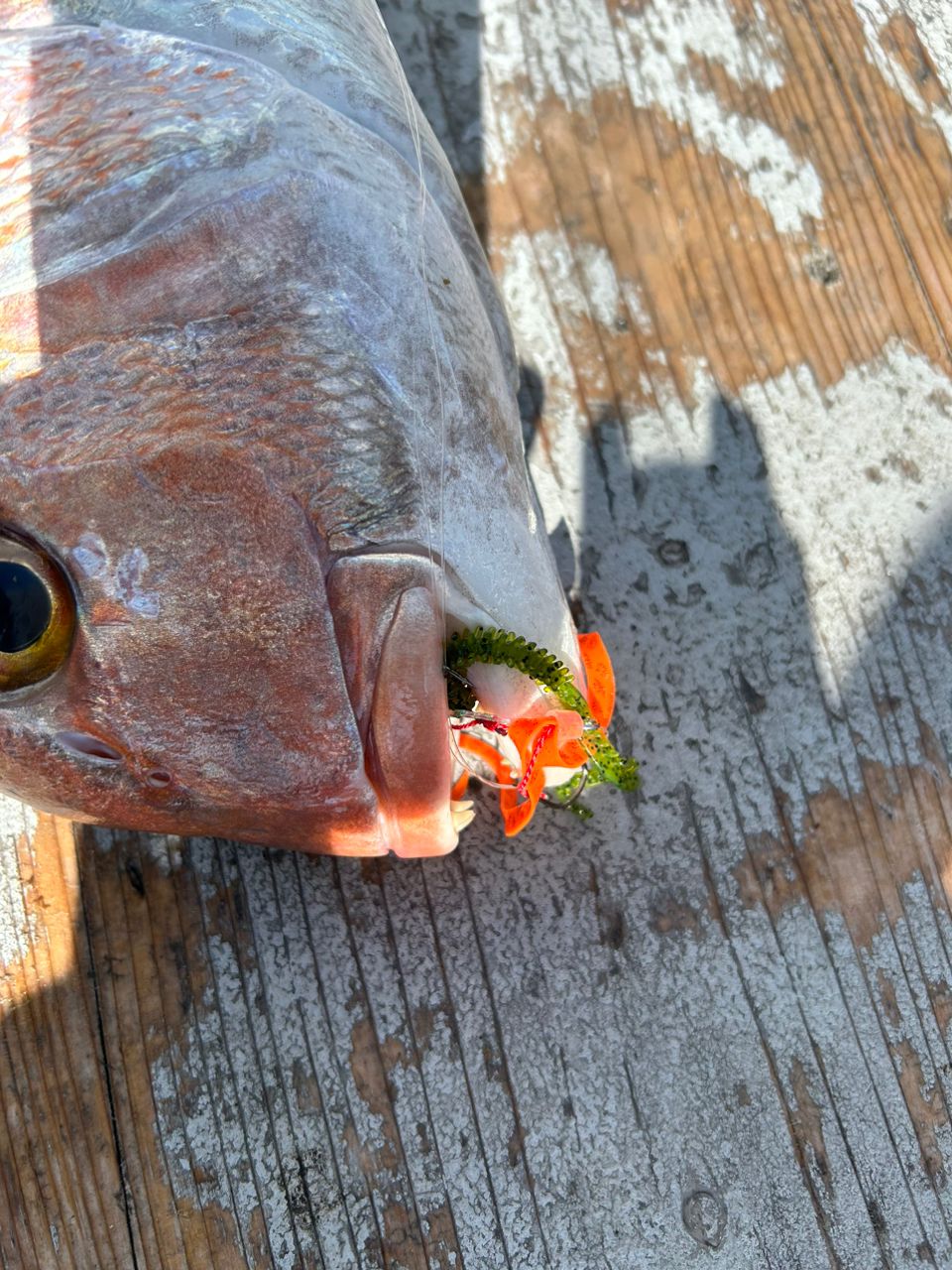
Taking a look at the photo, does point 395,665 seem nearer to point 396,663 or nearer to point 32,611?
point 396,663

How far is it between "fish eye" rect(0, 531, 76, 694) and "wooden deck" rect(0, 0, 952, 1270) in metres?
0.75

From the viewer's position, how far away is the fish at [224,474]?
1471mm

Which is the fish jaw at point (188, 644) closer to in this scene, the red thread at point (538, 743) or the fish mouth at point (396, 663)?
the fish mouth at point (396, 663)

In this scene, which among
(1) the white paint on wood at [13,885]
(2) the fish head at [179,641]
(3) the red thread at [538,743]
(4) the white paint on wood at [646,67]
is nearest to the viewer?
(2) the fish head at [179,641]

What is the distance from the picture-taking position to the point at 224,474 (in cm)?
148

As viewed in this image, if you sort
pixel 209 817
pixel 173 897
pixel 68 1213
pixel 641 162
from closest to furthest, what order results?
1. pixel 209 817
2. pixel 68 1213
3. pixel 173 897
4. pixel 641 162

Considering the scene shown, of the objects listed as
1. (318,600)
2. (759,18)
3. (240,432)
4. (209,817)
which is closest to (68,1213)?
(209,817)

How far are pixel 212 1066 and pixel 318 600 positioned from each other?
3.53 ft

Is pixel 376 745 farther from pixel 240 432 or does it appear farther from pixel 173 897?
pixel 173 897

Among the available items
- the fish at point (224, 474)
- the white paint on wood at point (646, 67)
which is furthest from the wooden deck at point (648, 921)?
the fish at point (224, 474)

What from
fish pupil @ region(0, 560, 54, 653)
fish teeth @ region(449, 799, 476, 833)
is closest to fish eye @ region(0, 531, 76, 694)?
fish pupil @ region(0, 560, 54, 653)

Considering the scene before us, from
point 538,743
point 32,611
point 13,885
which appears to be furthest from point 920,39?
point 13,885

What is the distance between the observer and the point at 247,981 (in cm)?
205

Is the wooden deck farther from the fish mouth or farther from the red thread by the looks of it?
the fish mouth
